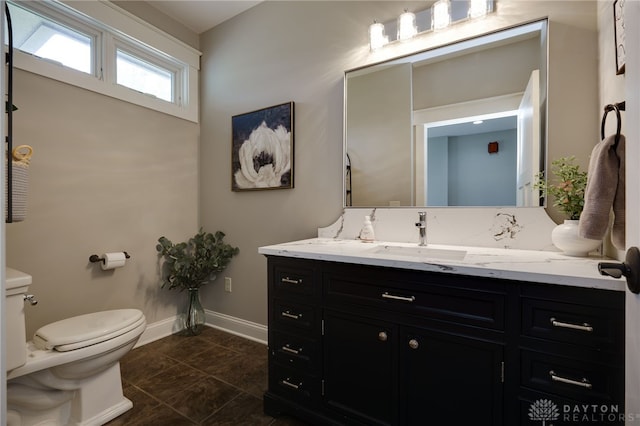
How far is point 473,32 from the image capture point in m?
1.56

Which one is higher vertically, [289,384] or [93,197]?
[93,197]

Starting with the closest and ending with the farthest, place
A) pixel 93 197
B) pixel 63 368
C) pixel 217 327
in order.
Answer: pixel 63 368, pixel 93 197, pixel 217 327

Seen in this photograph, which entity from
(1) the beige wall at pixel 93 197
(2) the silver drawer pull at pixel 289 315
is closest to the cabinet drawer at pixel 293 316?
(2) the silver drawer pull at pixel 289 315

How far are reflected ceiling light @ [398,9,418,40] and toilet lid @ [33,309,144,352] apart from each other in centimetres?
226

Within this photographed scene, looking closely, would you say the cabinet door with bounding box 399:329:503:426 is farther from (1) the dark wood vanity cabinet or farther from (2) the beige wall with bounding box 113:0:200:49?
(2) the beige wall with bounding box 113:0:200:49

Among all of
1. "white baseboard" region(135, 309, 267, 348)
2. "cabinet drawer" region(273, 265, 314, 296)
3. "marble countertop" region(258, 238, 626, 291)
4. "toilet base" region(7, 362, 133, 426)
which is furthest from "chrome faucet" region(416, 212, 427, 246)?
"toilet base" region(7, 362, 133, 426)

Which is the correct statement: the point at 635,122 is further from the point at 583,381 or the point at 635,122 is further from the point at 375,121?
the point at 375,121

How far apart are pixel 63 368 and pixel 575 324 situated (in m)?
2.07

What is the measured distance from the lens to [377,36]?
1.81 metres

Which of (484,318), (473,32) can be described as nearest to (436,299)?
(484,318)

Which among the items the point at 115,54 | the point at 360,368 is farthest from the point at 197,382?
the point at 115,54

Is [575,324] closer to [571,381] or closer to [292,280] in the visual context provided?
[571,381]

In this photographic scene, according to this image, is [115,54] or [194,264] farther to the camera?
[194,264]

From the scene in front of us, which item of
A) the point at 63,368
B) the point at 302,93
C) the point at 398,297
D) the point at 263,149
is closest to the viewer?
the point at 398,297
